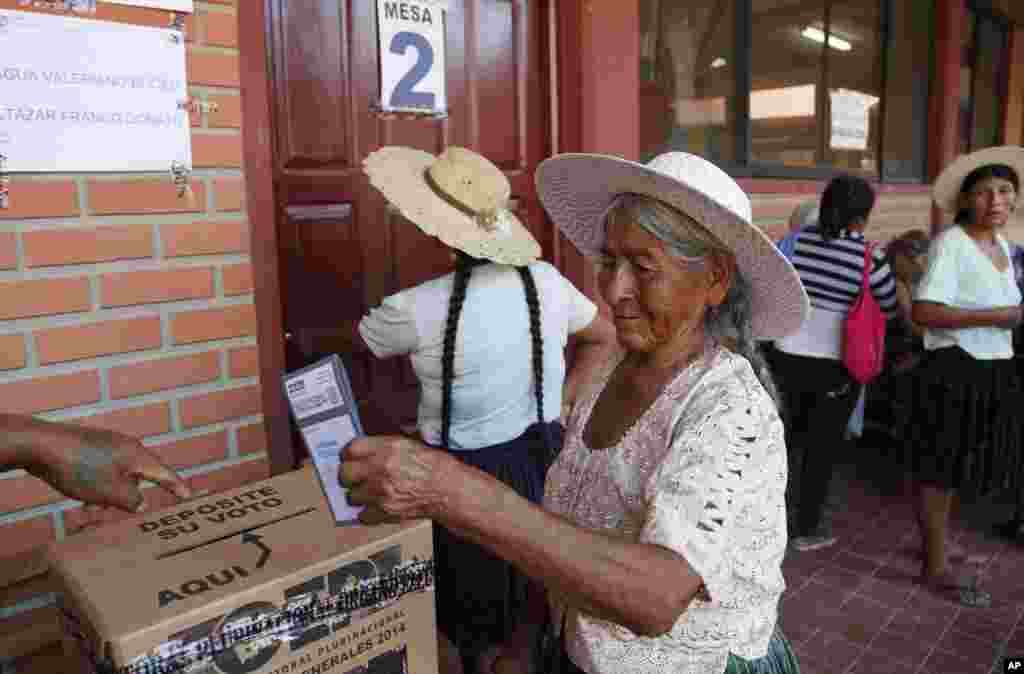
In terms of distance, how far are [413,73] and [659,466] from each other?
2120mm

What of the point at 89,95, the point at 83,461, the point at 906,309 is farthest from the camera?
the point at 906,309

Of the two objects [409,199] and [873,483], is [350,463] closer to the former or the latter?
[409,199]

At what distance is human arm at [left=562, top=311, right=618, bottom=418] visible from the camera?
106 inches

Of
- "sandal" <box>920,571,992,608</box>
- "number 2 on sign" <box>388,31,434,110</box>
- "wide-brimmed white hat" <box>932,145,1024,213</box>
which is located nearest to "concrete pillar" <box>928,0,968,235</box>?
"wide-brimmed white hat" <box>932,145,1024,213</box>

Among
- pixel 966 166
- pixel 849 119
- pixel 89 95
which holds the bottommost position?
pixel 966 166

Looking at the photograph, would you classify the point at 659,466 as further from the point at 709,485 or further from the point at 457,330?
the point at 457,330

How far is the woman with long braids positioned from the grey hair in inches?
33.7

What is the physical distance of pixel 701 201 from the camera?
1.24 metres

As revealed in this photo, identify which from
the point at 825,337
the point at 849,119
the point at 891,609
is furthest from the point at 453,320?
the point at 849,119

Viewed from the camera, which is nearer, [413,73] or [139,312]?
[139,312]

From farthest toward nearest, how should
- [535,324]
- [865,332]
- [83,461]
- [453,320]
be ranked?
[865,332], [535,324], [453,320], [83,461]

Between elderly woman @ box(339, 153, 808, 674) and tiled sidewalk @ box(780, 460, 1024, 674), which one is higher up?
elderly woman @ box(339, 153, 808, 674)

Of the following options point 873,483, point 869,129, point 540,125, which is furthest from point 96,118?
point 869,129

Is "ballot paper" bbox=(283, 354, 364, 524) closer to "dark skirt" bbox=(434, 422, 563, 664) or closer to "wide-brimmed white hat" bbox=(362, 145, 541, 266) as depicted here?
"wide-brimmed white hat" bbox=(362, 145, 541, 266)
